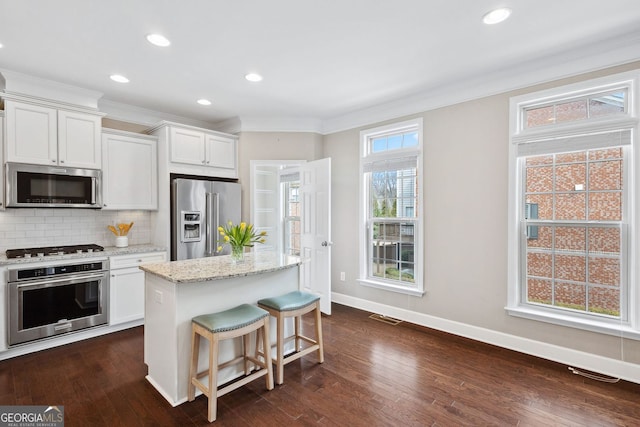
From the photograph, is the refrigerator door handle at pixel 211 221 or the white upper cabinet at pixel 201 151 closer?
the white upper cabinet at pixel 201 151

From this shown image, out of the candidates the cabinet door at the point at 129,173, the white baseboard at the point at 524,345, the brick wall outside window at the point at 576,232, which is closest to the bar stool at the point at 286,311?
the white baseboard at the point at 524,345

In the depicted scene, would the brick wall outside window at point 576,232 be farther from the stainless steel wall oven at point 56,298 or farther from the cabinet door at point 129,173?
the stainless steel wall oven at point 56,298

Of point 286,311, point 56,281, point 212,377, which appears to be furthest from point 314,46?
point 56,281

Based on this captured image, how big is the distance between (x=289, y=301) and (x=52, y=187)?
2822 mm

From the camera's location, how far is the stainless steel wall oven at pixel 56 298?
2.95 m

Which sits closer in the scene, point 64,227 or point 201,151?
point 64,227

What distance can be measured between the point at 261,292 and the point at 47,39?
267cm

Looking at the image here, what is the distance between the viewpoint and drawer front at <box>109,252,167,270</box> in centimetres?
354

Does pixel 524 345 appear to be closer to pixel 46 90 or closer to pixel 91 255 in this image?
pixel 91 255

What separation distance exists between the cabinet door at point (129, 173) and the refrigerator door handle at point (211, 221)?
67 centimetres

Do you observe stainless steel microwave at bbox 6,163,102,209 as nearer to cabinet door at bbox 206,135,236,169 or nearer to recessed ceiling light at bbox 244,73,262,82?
cabinet door at bbox 206,135,236,169

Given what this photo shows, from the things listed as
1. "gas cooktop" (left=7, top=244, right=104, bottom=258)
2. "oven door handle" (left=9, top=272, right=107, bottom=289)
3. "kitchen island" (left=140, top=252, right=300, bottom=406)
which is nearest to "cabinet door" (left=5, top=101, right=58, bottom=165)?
"gas cooktop" (left=7, top=244, right=104, bottom=258)

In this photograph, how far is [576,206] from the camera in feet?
9.45

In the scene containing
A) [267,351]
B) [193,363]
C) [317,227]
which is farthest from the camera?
[317,227]
